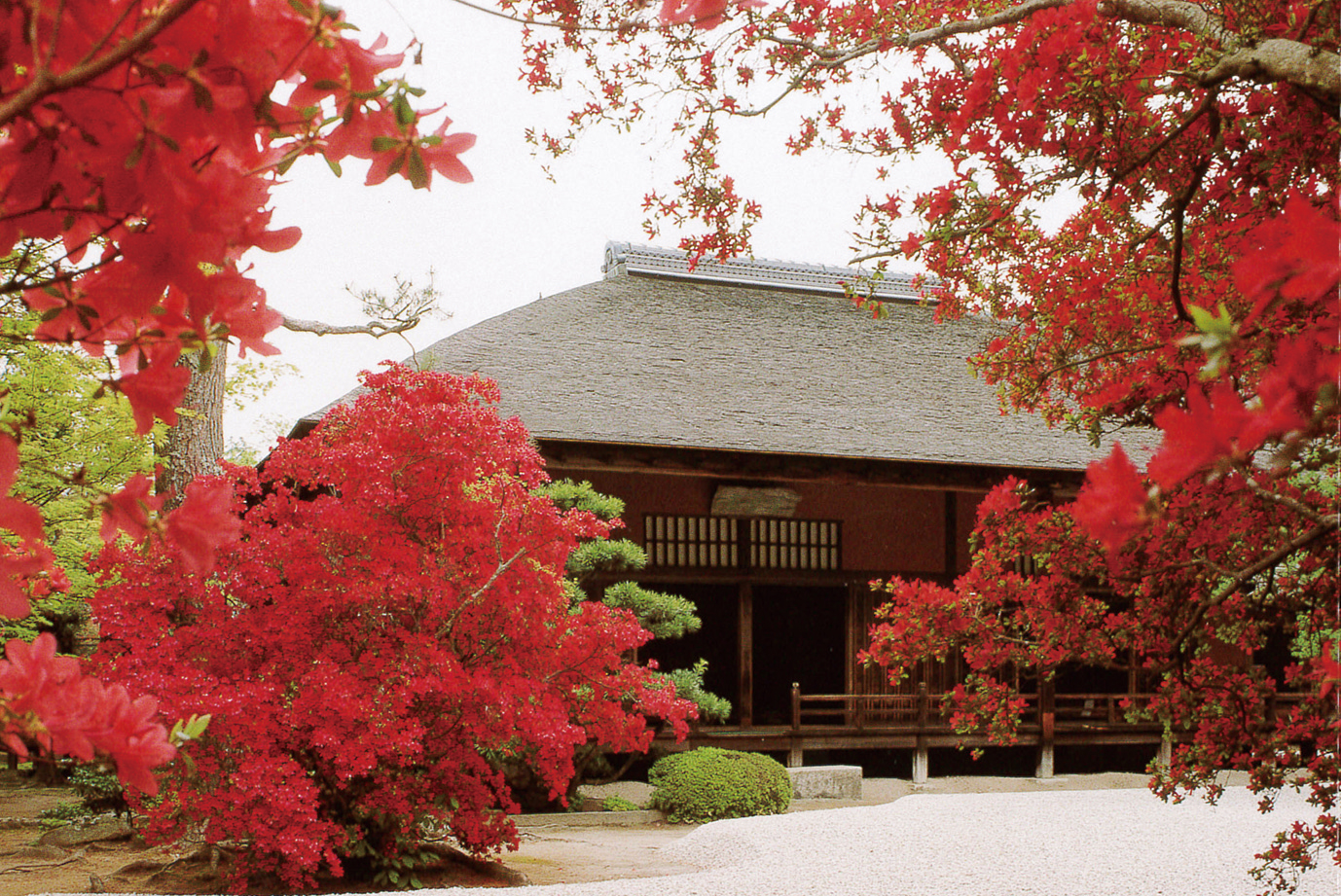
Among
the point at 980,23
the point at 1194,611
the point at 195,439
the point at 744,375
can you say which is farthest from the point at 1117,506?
the point at 744,375

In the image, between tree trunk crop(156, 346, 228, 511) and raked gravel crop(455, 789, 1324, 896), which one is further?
tree trunk crop(156, 346, 228, 511)

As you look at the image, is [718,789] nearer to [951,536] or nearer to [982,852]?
[982,852]

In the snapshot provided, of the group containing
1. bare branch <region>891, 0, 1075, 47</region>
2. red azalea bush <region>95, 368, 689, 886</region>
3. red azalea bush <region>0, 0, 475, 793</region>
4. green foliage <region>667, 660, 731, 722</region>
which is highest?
bare branch <region>891, 0, 1075, 47</region>

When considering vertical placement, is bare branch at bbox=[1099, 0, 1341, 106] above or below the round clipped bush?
above

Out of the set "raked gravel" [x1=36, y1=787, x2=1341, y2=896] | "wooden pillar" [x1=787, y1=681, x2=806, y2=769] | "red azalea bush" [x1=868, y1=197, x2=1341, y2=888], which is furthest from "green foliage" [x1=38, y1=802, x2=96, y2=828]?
"red azalea bush" [x1=868, y1=197, x2=1341, y2=888]

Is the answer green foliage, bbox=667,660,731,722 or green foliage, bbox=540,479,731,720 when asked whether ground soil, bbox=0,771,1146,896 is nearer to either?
green foliage, bbox=667,660,731,722

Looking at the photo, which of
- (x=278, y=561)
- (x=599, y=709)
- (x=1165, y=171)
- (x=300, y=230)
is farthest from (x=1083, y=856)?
(x=300, y=230)

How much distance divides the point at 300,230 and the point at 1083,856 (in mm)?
6854

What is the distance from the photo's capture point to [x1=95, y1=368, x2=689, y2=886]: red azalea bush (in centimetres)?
541

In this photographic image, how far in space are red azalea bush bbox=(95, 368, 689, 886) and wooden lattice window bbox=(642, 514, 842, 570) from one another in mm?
5111

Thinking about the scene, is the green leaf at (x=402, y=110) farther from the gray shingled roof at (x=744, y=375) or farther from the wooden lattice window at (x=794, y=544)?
the wooden lattice window at (x=794, y=544)

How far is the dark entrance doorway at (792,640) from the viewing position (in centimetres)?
1324

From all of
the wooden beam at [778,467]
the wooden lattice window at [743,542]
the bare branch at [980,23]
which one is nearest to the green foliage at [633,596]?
the wooden beam at [778,467]

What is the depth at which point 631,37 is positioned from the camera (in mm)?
5508
